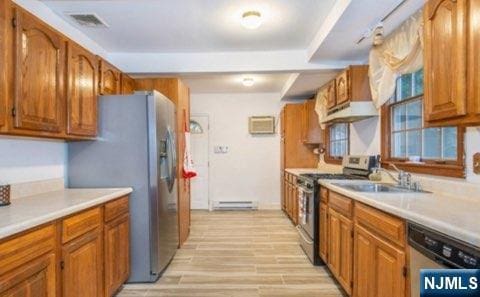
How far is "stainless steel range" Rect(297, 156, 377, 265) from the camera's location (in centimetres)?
328

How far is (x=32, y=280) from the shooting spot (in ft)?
4.98

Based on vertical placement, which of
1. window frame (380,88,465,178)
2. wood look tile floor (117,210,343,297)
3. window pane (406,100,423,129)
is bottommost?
wood look tile floor (117,210,343,297)

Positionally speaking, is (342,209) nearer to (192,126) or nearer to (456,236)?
(456,236)

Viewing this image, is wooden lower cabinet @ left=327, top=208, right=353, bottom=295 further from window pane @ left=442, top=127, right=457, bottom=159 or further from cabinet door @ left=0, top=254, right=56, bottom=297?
cabinet door @ left=0, top=254, right=56, bottom=297

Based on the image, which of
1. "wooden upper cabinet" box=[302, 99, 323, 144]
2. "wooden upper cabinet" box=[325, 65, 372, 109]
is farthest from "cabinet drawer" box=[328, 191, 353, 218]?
"wooden upper cabinet" box=[302, 99, 323, 144]

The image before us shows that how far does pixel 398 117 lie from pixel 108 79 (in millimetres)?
2912

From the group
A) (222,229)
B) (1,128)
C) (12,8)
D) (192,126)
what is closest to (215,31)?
(12,8)

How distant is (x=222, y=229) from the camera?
15.6 ft

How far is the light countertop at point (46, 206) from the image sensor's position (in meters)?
1.46

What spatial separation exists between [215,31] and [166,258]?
2363 mm

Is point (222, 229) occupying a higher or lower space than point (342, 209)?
lower

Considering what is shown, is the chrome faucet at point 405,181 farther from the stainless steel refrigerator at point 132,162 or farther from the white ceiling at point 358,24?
the stainless steel refrigerator at point 132,162

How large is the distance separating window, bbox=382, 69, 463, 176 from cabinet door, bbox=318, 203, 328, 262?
2.71 ft

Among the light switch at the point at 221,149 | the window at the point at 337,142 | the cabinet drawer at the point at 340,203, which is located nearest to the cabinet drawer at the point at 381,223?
the cabinet drawer at the point at 340,203
